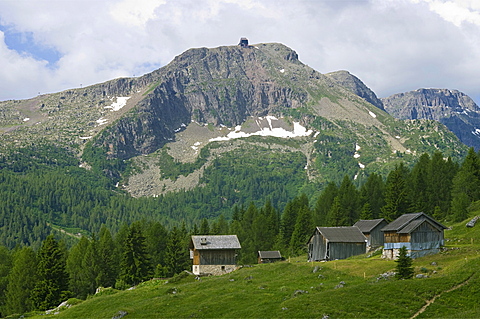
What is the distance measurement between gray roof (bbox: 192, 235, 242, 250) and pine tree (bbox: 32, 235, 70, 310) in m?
27.2

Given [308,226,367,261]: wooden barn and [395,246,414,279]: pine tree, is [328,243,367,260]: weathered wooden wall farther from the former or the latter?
[395,246,414,279]: pine tree

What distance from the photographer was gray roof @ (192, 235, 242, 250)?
106812 mm

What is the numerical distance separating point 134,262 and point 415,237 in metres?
58.7

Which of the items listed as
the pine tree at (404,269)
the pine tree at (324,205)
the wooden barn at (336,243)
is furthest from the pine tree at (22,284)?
the pine tree at (404,269)

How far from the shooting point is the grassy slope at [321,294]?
52500mm

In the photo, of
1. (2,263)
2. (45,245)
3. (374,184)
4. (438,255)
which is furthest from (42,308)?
(374,184)

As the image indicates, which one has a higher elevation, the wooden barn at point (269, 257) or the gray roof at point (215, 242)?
the gray roof at point (215, 242)

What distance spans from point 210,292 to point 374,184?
75.5m

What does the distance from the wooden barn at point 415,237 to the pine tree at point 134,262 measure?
51426mm

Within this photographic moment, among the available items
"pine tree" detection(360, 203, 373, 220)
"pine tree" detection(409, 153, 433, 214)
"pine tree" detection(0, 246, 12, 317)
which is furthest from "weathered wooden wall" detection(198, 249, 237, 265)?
"pine tree" detection(0, 246, 12, 317)

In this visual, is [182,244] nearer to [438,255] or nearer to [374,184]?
[374,184]

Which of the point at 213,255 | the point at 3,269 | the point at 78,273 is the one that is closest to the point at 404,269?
the point at 213,255

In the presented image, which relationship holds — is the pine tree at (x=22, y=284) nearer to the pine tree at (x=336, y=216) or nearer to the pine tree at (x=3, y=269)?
the pine tree at (x=3, y=269)

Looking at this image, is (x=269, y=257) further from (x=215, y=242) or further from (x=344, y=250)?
(x=344, y=250)
